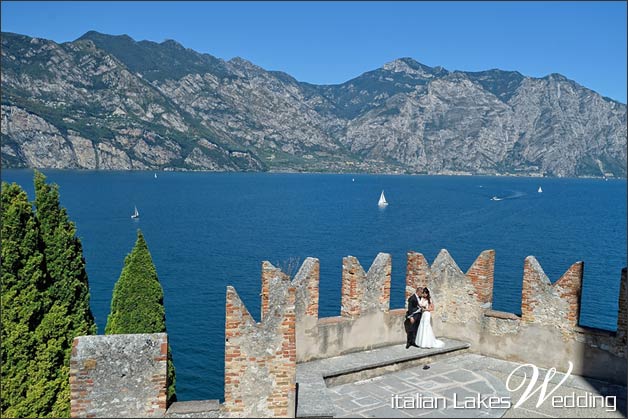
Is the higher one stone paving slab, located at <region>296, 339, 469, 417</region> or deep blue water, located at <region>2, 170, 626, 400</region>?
stone paving slab, located at <region>296, 339, 469, 417</region>

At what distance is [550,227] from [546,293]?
85.6 meters

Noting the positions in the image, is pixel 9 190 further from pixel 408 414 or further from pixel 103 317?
pixel 103 317

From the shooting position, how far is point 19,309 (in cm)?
1310

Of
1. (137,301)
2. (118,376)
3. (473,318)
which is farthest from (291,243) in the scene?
(118,376)

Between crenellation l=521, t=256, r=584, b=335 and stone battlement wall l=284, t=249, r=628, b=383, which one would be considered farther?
crenellation l=521, t=256, r=584, b=335

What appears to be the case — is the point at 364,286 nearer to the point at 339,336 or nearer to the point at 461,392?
the point at 339,336

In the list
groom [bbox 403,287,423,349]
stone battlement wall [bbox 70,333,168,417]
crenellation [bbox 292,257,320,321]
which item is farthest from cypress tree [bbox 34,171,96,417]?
groom [bbox 403,287,423,349]

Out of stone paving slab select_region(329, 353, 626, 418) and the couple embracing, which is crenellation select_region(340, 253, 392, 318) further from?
stone paving slab select_region(329, 353, 626, 418)

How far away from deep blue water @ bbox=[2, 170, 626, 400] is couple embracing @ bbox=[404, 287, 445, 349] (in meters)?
18.1

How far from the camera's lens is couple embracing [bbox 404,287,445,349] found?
13.4 metres

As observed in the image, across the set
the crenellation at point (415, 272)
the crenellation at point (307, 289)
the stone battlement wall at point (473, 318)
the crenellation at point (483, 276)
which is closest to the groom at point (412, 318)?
the stone battlement wall at point (473, 318)

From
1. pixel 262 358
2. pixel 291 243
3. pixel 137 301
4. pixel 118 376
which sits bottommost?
pixel 291 243

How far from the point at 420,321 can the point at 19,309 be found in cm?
1027

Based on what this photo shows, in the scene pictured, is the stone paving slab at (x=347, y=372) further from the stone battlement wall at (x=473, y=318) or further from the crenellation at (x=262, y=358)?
the crenellation at (x=262, y=358)
